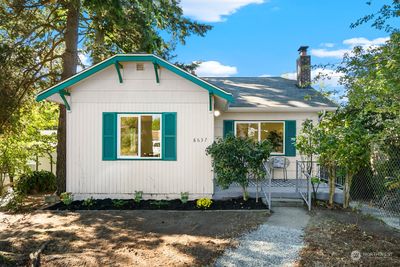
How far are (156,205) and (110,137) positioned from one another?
2338mm

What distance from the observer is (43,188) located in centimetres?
1170

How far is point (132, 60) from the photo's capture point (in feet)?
27.4

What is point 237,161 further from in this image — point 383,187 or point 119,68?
point 119,68

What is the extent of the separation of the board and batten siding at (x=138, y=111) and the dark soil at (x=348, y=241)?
3375mm

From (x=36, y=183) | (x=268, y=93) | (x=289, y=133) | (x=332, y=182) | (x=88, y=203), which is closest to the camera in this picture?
(x=332, y=182)

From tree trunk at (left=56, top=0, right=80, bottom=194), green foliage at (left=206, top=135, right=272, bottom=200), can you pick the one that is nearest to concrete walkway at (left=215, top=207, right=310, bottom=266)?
green foliage at (left=206, top=135, right=272, bottom=200)


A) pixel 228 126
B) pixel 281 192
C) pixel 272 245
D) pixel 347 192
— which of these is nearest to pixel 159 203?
pixel 281 192

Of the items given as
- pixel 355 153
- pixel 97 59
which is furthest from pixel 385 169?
pixel 97 59

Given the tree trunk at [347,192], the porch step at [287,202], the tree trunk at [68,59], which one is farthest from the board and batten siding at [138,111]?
the tree trunk at [347,192]

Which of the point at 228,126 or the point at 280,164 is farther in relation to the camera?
the point at 228,126

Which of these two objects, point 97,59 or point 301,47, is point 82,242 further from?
point 301,47

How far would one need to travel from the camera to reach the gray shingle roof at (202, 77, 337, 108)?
1053 centimetres

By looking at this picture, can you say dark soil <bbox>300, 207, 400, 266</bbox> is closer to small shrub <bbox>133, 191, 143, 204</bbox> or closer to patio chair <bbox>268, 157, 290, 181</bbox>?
patio chair <bbox>268, 157, 290, 181</bbox>

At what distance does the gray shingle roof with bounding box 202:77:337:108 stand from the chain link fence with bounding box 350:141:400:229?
2404 millimetres
